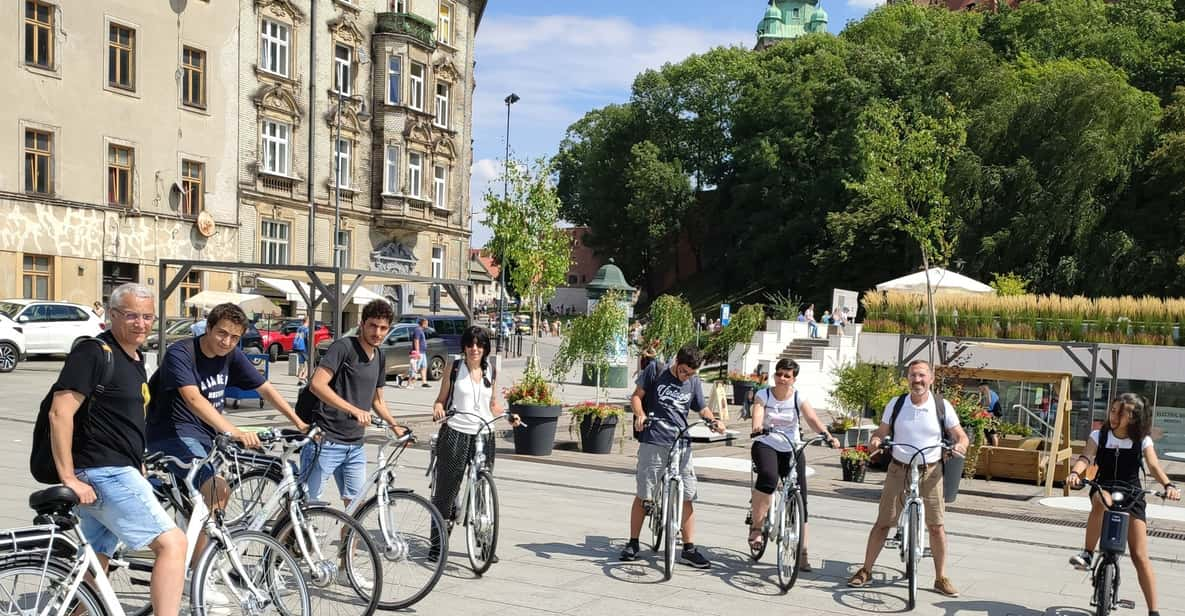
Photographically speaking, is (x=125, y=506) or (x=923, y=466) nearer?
(x=125, y=506)

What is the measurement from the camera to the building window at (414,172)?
1885 inches

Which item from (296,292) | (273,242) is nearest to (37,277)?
(296,292)

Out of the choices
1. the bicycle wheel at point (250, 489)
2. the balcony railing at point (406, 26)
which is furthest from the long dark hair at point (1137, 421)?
the balcony railing at point (406, 26)

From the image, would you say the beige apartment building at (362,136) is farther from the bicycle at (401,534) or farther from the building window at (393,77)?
the bicycle at (401,534)

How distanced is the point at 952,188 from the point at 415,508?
4551 cm

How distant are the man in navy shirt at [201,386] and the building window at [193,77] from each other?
34208 millimetres

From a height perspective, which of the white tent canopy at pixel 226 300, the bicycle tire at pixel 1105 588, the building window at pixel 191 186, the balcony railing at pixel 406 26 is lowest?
the bicycle tire at pixel 1105 588

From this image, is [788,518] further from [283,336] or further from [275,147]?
[275,147]

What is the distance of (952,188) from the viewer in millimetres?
48812

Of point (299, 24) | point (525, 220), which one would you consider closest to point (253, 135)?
point (299, 24)

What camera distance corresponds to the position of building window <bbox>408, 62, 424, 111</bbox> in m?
47.8

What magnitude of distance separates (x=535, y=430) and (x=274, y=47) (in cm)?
3013

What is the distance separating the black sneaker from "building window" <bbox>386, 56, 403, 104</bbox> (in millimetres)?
40330

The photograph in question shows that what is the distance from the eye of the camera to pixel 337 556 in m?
6.25
